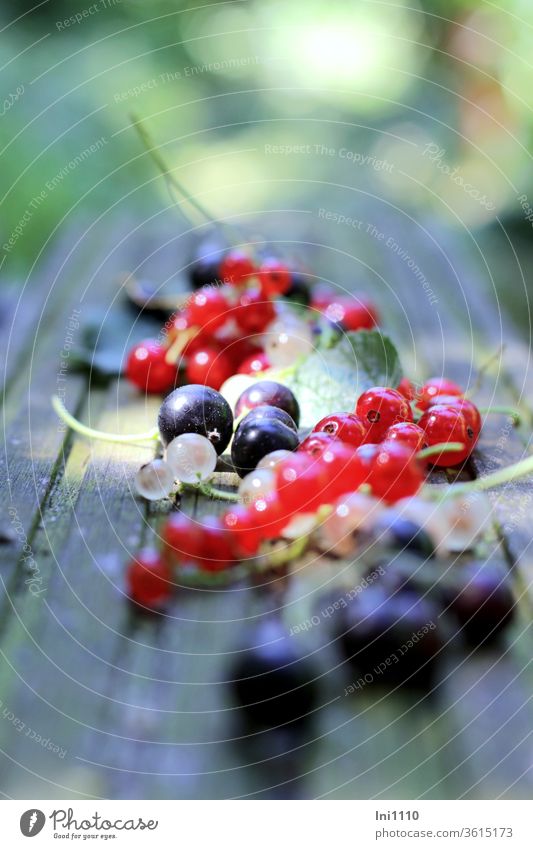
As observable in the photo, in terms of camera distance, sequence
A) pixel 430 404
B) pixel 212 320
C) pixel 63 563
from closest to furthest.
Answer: pixel 63 563 < pixel 430 404 < pixel 212 320

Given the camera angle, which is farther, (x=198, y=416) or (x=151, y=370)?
(x=151, y=370)

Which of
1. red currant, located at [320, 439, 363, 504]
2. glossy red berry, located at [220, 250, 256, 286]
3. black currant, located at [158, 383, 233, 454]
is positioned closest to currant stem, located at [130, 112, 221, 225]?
glossy red berry, located at [220, 250, 256, 286]

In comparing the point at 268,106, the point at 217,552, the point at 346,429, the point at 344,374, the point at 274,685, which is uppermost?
the point at 268,106

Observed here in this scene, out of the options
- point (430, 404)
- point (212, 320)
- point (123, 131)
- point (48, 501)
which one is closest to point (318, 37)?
point (123, 131)

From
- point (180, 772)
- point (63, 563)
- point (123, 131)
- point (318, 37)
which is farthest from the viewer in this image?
point (123, 131)

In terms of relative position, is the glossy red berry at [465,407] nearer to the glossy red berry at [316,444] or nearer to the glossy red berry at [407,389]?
the glossy red berry at [407,389]


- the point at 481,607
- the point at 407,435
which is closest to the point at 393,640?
the point at 481,607

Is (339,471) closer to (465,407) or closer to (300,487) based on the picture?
(300,487)

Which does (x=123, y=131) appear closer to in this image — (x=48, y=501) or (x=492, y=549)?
(x=48, y=501)
